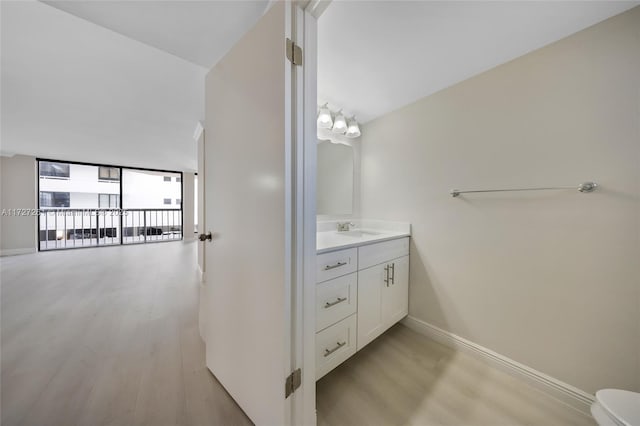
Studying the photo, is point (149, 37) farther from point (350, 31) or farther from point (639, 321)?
point (639, 321)

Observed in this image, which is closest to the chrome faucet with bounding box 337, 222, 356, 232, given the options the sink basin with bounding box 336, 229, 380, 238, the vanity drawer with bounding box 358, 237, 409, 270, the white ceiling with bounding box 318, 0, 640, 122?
the sink basin with bounding box 336, 229, 380, 238

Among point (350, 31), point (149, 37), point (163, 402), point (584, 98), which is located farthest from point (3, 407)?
point (584, 98)

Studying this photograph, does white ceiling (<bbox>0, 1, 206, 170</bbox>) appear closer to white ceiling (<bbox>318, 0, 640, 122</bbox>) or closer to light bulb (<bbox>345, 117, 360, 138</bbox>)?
white ceiling (<bbox>318, 0, 640, 122</bbox>)

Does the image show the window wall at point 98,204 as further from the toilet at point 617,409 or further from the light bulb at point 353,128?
the toilet at point 617,409

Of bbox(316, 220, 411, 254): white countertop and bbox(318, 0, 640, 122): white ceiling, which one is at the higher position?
bbox(318, 0, 640, 122): white ceiling

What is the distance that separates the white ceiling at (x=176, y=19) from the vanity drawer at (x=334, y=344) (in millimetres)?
1832

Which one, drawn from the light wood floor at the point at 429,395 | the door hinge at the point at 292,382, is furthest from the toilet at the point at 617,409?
the door hinge at the point at 292,382

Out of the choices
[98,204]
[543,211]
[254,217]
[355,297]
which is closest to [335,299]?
[355,297]

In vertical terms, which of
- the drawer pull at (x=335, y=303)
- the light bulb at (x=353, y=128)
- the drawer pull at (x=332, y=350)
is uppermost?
the light bulb at (x=353, y=128)

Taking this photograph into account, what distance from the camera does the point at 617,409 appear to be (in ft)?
2.45

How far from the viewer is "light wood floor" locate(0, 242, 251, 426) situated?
3.59 ft

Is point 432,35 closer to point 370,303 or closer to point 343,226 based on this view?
point 343,226

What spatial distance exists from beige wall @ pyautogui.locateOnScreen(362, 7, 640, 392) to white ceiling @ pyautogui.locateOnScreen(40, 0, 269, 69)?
153 cm

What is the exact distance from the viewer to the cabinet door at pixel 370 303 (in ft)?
4.67
